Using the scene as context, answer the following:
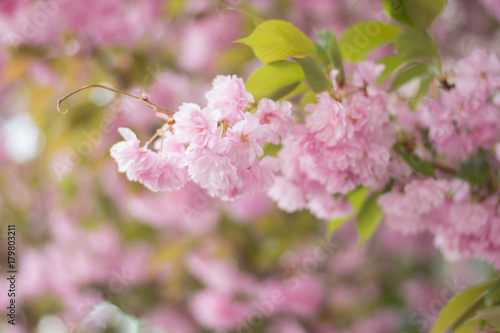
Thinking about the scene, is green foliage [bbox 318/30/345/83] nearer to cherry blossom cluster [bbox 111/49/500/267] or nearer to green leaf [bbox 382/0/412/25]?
cherry blossom cluster [bbox 111/49/500/267]

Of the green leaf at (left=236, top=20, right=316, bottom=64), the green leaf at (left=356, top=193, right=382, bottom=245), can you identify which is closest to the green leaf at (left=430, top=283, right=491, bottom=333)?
the green leaf at (left=356, top=193, right=382, bottom=245)

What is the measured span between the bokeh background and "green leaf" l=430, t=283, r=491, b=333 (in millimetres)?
640

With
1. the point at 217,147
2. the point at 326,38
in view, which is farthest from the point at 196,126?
the point at 326,38

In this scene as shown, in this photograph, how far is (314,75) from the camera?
53cm

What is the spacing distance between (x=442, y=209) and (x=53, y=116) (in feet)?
3.76

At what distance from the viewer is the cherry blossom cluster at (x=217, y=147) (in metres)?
0.45

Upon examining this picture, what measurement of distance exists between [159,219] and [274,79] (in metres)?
1.06

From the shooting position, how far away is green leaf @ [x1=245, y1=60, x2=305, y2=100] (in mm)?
529

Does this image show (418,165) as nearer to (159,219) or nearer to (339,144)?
(339,144)

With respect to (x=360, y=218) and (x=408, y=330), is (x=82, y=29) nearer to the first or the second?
(x=360, y=218)

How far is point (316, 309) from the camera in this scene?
1.36m

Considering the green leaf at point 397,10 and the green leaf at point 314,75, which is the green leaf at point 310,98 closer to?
the green leaf at point 314,75

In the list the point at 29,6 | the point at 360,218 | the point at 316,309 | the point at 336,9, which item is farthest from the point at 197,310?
the point at 336,9

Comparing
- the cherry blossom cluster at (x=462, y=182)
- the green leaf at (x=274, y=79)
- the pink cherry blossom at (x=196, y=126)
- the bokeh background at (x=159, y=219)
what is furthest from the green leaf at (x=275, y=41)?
the bokeh background at (x=159, y=219)
